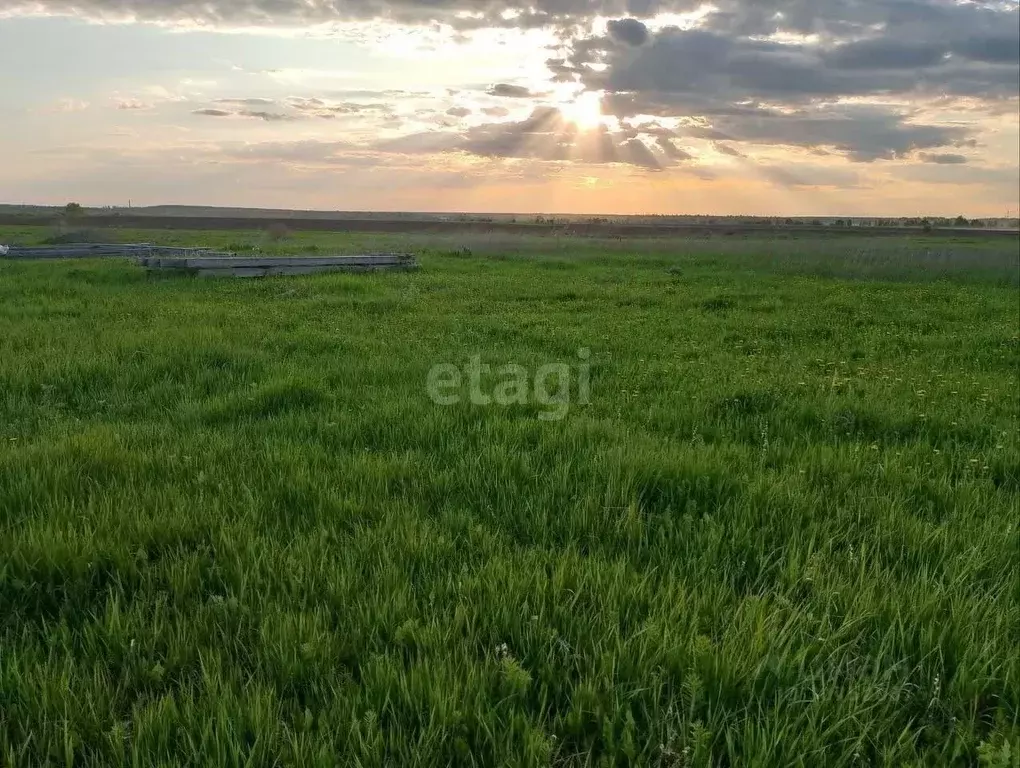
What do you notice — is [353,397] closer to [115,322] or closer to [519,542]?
[519,542]

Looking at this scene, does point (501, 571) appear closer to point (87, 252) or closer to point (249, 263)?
point (249, 263)

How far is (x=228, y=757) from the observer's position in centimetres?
189

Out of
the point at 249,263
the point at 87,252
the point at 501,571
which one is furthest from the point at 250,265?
the point at 501,571

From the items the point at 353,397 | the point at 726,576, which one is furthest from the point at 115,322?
the point at 726,576

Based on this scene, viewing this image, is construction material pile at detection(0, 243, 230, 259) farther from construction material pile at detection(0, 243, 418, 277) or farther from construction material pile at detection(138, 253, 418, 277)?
construction material pile at detection(138, 253, 418, 277)

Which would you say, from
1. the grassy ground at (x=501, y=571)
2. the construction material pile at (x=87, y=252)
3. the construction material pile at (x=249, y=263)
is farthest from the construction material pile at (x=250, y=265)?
the grassy ground at (x=501, y=571)

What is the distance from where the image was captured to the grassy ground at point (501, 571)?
79.7 inches

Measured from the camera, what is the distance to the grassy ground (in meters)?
2.02

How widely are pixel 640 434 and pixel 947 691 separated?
3094 millimetres

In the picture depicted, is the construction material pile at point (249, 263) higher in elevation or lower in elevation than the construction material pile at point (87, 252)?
lower

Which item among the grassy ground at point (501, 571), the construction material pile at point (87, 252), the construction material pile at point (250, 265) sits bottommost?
the grassy ground at point (501, 571)

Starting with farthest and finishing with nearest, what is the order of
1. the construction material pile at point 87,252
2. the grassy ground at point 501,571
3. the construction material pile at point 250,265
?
the construction material pile at point 87,252 < the construction material pile at point 250,265 < the grassy ground at point 501,571

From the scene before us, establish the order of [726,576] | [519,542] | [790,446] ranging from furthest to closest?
[790,446]
[519,542]
[726,576]

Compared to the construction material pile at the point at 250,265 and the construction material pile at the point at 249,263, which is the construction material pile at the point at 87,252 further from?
the construction material pile at the point at 250,265
